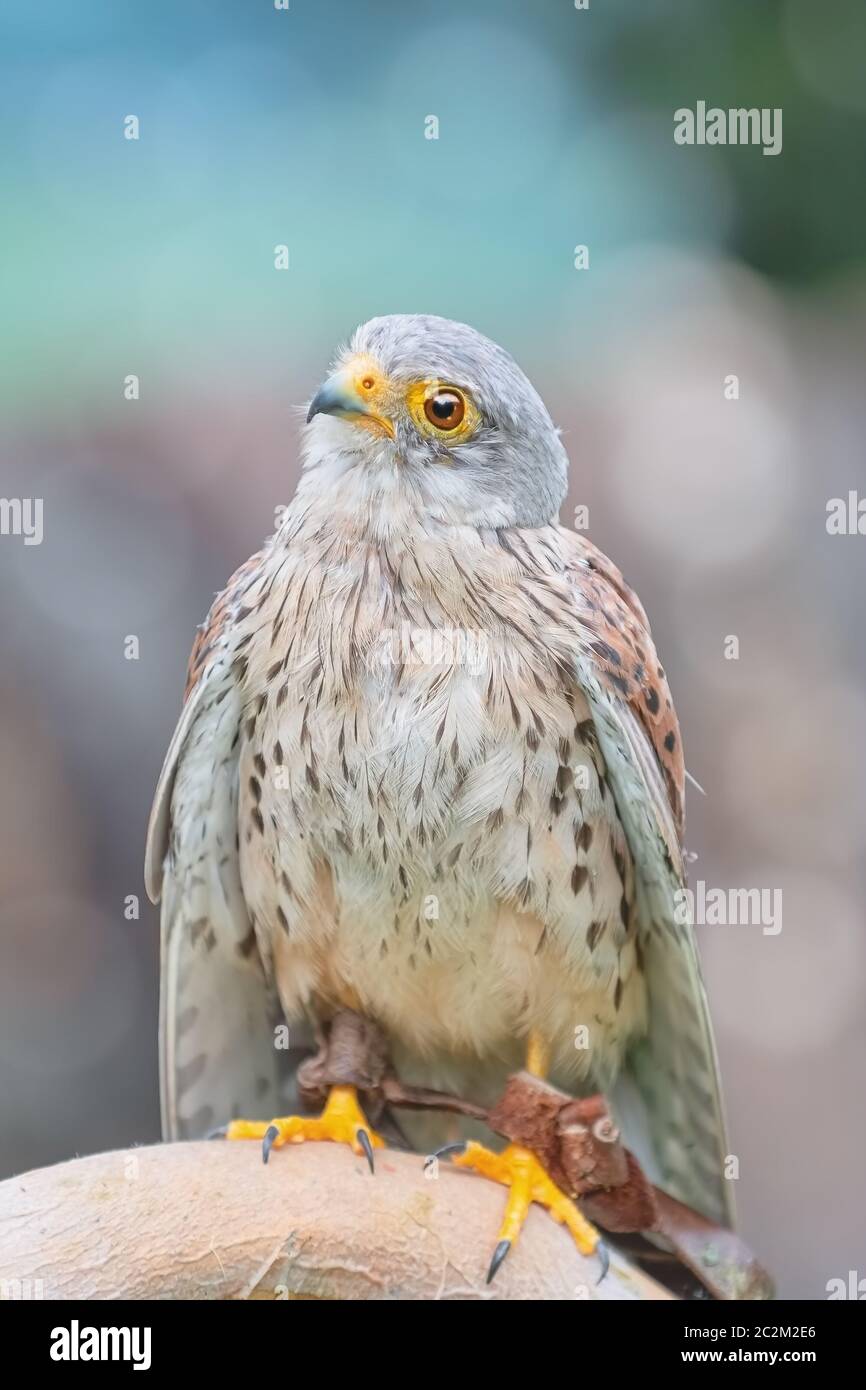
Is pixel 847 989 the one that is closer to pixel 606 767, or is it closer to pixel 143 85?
pixel 606 767

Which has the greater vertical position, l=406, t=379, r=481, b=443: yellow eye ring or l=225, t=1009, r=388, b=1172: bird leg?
l=406, t=379, r=481, b=443: yellow eye ring

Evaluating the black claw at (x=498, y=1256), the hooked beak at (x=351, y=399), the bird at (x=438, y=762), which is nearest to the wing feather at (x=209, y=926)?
the bird at (x=438, y=762)

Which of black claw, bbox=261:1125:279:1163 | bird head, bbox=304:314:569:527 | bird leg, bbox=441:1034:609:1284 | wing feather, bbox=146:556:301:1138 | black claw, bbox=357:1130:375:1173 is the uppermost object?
bird head, bbox=304:314:569:527

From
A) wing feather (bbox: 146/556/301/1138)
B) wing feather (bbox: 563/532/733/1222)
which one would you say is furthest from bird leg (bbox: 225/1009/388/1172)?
wing feather (bbox: 563/532/733/1222)

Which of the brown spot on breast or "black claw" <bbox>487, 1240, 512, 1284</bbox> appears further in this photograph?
the brown spot on breast

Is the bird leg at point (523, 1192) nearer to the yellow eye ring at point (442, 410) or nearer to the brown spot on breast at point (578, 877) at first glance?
the brown spot on breast at point (578, 877)

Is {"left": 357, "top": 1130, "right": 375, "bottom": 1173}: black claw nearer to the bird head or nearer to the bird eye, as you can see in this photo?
the bird head

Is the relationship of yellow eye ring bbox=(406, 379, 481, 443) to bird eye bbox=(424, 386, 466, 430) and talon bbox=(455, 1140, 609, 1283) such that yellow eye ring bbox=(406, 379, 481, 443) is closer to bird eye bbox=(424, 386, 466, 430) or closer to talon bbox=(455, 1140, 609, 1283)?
bird eye bbox=(424, 386, 466, 430)
